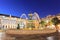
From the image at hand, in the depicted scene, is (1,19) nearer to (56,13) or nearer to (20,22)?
(20,22)

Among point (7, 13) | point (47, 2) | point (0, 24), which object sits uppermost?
point (47, 2)

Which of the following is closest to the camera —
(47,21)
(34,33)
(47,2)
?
(34,33)

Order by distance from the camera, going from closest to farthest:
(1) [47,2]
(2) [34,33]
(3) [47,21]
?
1. (2) [34,33]
2. (3) [47,21]
3. (1) [47,2]

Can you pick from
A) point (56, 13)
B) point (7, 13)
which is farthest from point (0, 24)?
point (56, 13)

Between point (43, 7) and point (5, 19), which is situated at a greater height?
point (43, 7)

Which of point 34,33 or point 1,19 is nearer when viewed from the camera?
point 34,33

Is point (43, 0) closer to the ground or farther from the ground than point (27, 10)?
farther from the ground

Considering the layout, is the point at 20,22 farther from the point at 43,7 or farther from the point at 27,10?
A: the point at 43,7

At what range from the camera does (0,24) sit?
116 inches

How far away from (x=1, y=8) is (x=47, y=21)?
0.91 m

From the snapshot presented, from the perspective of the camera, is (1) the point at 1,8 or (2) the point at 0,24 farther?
(2) the point at 0,24

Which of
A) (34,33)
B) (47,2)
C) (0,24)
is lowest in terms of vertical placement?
(34,33)

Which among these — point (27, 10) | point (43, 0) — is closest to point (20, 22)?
point (27, 10)

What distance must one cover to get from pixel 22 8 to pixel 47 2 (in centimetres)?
53
